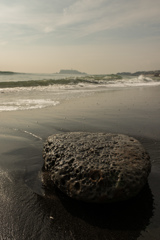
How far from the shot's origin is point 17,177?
2621 mm

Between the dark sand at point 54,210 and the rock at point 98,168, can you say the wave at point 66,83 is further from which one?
the rock at point 98,168

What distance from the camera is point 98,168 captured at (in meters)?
2.17

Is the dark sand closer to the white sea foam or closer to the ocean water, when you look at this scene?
the white sea foam

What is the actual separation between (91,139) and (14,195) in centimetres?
127

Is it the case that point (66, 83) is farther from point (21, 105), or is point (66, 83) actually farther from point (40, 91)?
point (21, 105)

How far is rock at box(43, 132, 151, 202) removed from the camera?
2.08 m

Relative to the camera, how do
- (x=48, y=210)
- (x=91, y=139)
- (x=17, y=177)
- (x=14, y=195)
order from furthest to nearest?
(x=91, y=139), (x=17, y=177), (x=14, y=195), (x=48, y=210)

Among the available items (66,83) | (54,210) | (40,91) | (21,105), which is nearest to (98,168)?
(54,210)

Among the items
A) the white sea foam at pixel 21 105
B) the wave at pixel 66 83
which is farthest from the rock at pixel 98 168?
the wave at pixel 66 83

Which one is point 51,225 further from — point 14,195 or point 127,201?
point 127,201

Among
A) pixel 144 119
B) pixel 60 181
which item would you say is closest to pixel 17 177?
pixel 60 181

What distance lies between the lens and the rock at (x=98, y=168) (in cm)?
208

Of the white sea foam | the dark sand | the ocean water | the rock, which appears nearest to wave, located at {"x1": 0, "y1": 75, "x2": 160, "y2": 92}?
the ocean water

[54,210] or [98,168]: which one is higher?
[98,168]
